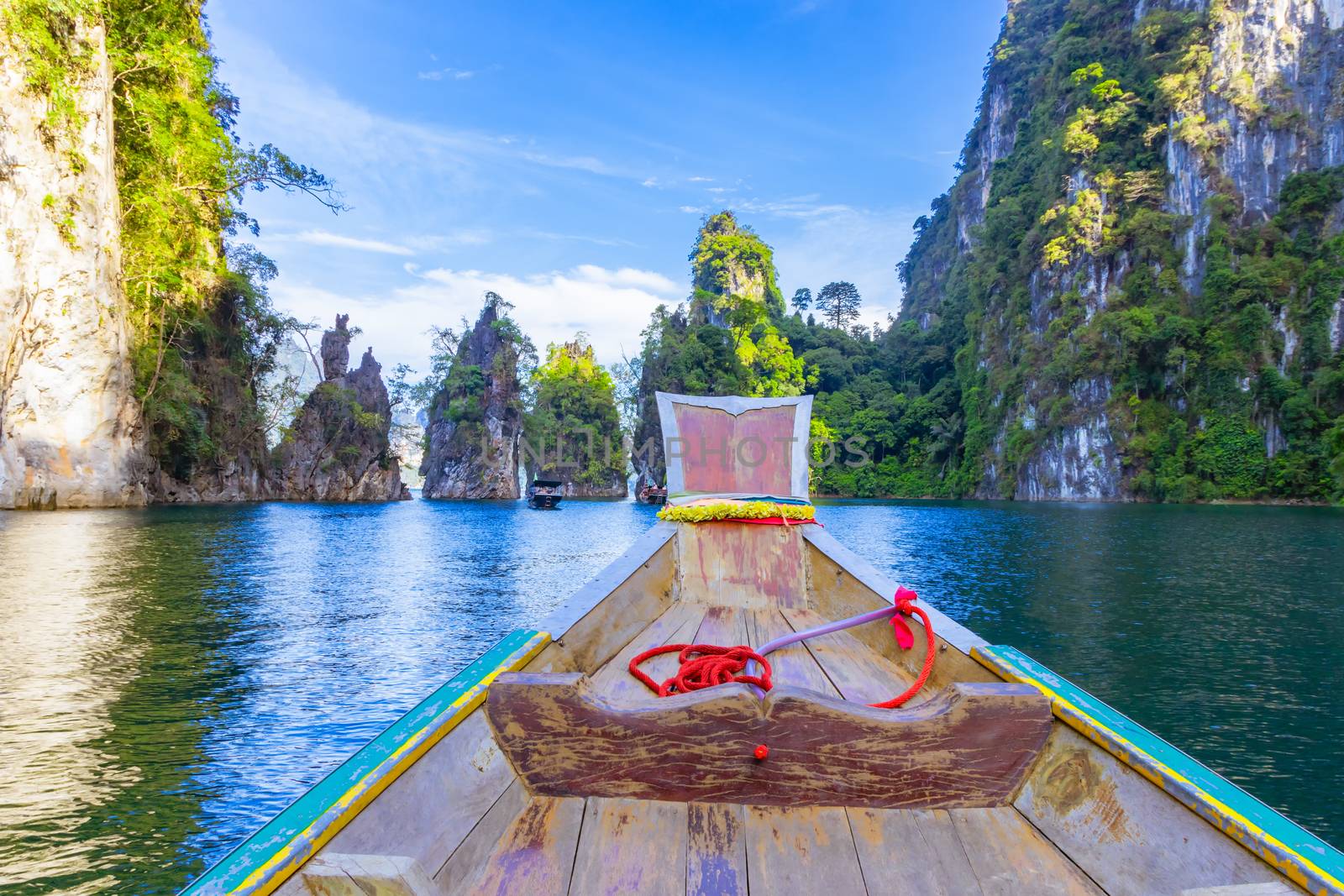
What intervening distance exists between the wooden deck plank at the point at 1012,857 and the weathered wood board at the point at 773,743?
0.15ft

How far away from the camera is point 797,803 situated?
1.72 meters

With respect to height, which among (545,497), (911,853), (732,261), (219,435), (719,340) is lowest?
(545,497)

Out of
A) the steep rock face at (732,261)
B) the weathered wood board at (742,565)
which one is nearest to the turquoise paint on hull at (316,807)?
the weathered wood board at (742,565)

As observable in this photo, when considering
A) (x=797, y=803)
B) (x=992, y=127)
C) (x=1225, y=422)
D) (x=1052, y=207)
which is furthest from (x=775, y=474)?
(x=992, y=127)

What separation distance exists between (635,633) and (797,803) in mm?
1906

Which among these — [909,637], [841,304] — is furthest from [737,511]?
[841,304]

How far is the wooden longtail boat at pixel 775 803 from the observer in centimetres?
129

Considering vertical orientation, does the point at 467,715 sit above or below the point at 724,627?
above

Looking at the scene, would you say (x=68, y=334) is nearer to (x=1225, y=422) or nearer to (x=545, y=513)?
(x=545, y=513)

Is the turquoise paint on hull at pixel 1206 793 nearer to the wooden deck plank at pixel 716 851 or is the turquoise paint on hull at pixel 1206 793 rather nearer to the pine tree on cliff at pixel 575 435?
the wooden deck plank at pixel 716 851

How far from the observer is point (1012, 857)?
1566mm

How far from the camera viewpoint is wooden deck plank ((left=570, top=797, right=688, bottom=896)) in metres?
1.47

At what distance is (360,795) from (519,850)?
0.44m

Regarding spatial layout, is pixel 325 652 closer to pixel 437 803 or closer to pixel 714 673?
pixel 714 673
